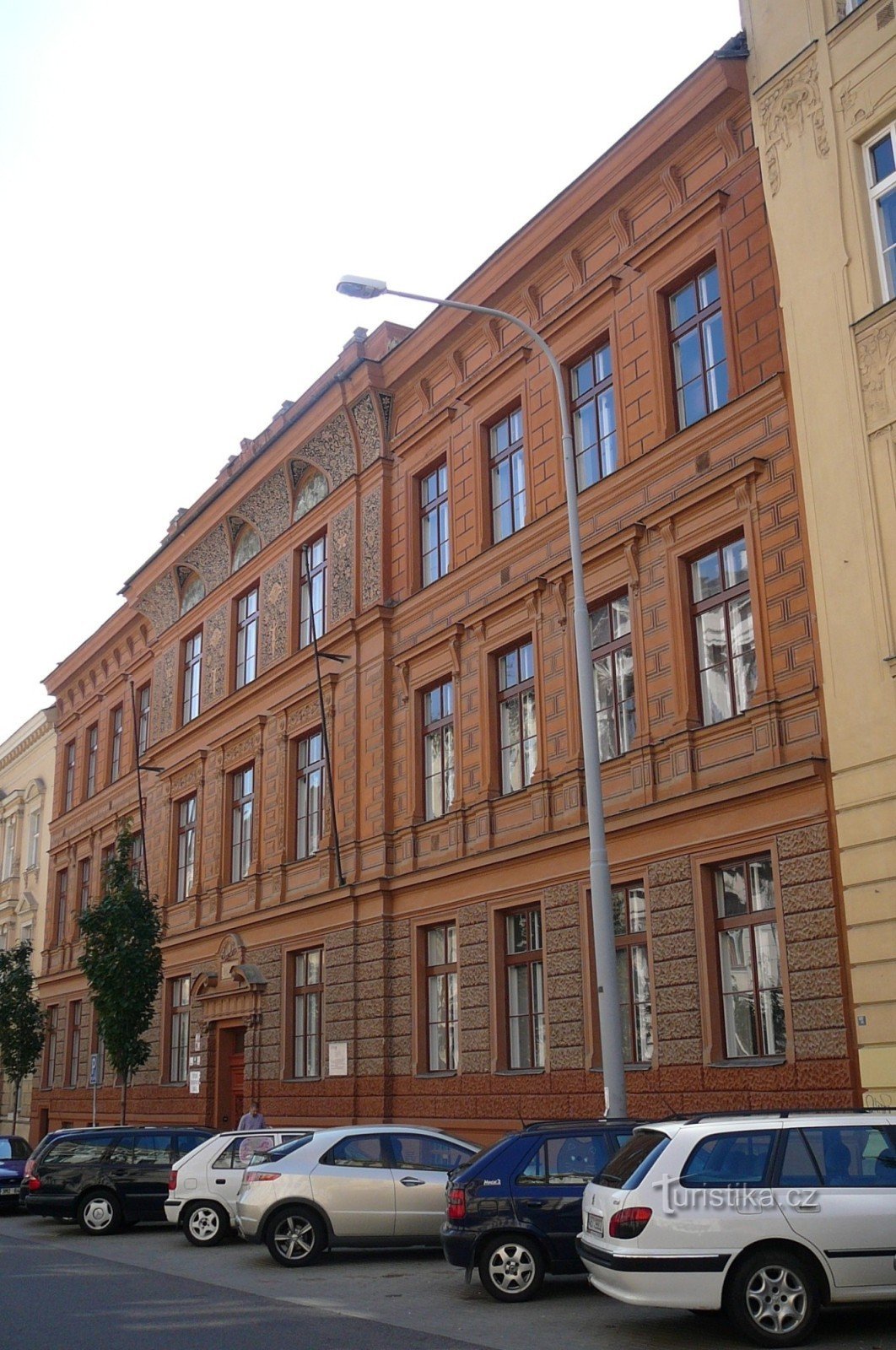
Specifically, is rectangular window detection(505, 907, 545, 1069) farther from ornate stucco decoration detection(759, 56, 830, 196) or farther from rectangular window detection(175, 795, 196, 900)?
rectangular window detection(175, 795, 196, 900)

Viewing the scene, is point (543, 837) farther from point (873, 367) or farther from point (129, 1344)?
point (129, 1344)

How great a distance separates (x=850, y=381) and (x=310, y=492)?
15.8 metres

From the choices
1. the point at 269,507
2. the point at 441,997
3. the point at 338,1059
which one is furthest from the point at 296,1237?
the point at 269,507

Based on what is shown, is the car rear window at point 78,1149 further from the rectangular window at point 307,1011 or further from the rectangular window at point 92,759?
the rectangular window at point 92,759

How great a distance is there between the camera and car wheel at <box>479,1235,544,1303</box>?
12.3 metres

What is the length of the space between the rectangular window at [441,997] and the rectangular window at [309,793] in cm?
464

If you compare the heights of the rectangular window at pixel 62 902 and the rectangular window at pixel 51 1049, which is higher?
the rectangular window at pixel 62 902

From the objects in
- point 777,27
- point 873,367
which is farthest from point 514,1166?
point 777,27

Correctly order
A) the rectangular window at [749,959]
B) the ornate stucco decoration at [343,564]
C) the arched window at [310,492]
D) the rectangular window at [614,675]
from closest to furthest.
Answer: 1. the rectangular window at [749,959]
2. the rectangular window at [614,675]
3. the ornate stucco decoration at [343,564]
4. the arched window at [310,492]

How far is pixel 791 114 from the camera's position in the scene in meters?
18.4

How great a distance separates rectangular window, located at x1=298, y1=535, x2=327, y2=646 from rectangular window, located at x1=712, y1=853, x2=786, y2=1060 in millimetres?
13301

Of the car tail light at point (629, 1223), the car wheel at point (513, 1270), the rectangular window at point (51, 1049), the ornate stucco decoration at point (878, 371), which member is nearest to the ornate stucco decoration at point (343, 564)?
the ornate stucco decoration at point (878, 371)

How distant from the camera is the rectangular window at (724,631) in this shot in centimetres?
1820

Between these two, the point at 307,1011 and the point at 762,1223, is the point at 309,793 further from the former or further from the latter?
the point at 762,1223
